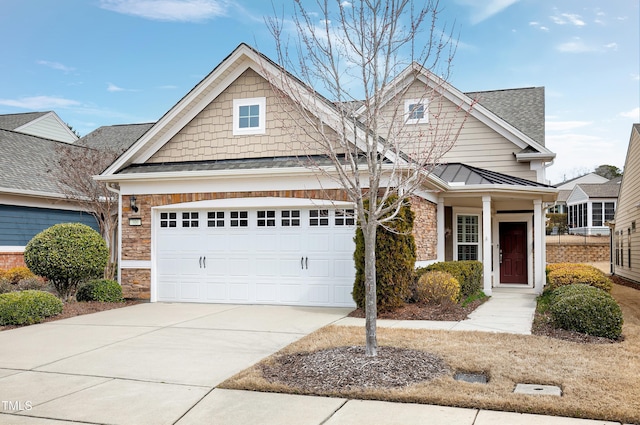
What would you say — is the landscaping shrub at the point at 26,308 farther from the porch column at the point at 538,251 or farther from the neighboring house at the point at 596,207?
the neighboring house at the point at 596,207

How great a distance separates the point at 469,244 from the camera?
57.3 feet

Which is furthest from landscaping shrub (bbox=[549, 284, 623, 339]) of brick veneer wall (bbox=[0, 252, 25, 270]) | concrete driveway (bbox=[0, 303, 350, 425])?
brick veneer wall (bbox=[0, 252, 25, 270])

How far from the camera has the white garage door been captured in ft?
42.5

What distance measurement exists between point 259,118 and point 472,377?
891cm

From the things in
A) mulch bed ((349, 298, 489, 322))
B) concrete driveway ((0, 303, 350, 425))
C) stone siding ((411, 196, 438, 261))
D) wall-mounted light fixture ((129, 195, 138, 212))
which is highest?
wall-mounted light fixture ((129, 195, 138, 212))

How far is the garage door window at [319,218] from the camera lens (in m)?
13.0

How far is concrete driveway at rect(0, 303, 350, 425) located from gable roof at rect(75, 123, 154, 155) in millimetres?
16105

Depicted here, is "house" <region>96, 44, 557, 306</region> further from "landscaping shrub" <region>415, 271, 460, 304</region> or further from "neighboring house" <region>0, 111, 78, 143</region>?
"neighboring house" <region>0, 111, 78, 143</region>

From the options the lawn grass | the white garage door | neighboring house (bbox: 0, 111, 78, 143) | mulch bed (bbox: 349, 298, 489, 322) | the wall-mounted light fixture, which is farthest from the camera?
neighboring house (bbox: 0, 111, 78, 143)

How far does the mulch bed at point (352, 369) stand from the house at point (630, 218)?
48.8 ft

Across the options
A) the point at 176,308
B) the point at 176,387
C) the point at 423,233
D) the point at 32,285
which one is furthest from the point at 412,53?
the point at 32,285

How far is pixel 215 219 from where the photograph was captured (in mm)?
13930

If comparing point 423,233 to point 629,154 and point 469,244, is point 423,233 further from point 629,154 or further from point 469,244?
point 629,154

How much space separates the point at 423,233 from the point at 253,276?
4275mm
